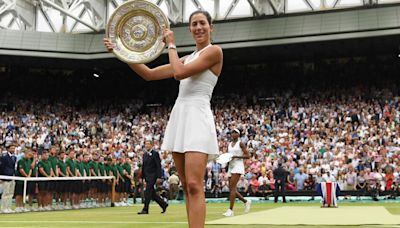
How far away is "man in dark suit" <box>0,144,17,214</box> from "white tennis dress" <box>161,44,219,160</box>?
11820 mm

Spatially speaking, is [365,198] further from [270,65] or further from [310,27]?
[270,65]

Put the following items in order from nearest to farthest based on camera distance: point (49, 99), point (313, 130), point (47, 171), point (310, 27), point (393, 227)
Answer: point (393, 227), point (47, 171), point (313, 130), point (310, 27), point (49, 99)

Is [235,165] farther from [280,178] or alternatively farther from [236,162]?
[280,178]

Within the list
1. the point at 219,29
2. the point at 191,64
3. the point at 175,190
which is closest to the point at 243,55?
the point at 219,29

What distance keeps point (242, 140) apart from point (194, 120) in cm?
2467

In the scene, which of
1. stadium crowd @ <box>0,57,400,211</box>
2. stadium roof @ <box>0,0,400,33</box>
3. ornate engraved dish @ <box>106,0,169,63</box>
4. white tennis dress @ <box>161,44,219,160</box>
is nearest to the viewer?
white tennis dress @ <box>161,44,219,160</box>

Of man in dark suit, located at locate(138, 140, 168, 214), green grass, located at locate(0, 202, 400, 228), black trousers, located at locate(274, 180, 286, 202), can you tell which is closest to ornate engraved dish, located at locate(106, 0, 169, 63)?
green grass, located at locate(0, 202, 400, 228)

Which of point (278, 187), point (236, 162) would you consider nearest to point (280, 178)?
point (278, 187)

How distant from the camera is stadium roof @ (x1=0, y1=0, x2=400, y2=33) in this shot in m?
32.4

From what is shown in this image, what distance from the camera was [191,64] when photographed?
454 centimetres

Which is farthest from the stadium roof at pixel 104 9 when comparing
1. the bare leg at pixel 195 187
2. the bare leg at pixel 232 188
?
the bare leg at pixel 195 187

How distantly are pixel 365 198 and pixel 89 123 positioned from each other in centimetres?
1954

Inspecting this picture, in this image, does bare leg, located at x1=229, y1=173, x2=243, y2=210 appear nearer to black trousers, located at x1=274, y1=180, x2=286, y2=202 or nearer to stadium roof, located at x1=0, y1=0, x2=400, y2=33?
black trousers, located at x1=274, y1=180, x2=286, y2=202

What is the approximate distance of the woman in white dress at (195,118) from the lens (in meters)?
4.49
